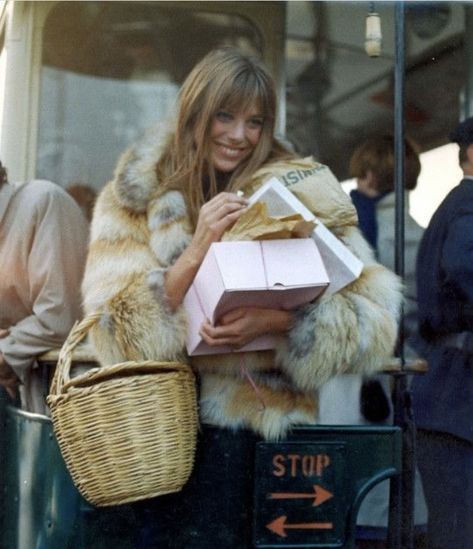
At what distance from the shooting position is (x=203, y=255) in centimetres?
275

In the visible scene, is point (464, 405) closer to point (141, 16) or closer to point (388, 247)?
point (388, 247)

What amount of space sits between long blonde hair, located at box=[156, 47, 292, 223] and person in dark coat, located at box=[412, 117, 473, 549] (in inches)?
29.4

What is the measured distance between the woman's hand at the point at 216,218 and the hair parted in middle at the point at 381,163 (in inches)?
77.7

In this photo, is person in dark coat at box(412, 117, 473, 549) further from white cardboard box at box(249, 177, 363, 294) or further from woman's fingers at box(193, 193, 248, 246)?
woman's fingers at box(193, 193, 248, 246)

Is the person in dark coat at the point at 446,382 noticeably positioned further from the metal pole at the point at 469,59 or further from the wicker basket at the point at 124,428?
the metal pole at the point at 469,59

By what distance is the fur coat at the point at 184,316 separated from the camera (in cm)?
282

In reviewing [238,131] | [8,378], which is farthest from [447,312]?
[8,378]

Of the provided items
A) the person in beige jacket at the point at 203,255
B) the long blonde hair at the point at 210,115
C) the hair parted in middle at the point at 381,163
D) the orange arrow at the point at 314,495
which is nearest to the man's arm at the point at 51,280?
the person in beige jacket at the point at 203,255

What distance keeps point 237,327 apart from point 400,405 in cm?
62

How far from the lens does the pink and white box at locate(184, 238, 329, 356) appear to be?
2588 millimetres

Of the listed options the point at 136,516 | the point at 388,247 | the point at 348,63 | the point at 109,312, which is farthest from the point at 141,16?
the point at 136,516

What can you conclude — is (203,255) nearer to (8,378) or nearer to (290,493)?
(290,493)

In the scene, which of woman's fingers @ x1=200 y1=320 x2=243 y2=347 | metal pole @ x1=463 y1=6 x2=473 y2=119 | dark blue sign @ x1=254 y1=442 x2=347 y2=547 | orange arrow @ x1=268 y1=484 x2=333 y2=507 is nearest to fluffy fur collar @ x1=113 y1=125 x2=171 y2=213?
woman's fingers @ x1=200 y1=320 x2=243 y2=347

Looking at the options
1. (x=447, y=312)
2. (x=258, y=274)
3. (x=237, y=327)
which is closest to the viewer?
(x=258, y=274)
